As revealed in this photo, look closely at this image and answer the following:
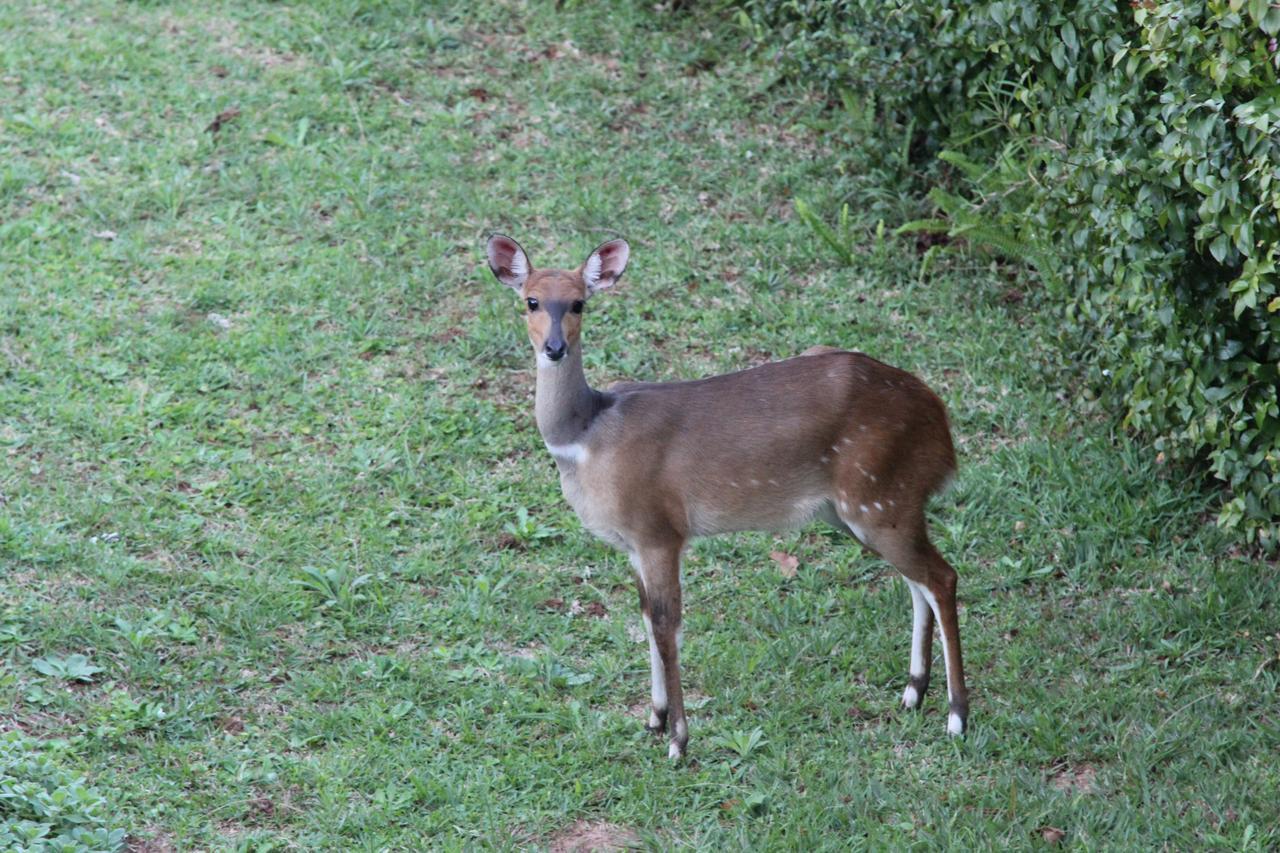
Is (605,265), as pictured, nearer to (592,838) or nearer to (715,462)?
(715,462)

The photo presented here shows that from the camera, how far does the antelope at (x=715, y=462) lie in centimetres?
629

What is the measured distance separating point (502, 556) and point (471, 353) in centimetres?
177

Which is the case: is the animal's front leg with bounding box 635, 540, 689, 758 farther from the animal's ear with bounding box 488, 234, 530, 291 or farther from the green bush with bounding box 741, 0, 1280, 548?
the green bush with bounding box 741, 0, 1280, 548

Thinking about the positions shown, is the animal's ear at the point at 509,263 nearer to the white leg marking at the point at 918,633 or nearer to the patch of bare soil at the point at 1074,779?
the white leg marking at the point at 918,633

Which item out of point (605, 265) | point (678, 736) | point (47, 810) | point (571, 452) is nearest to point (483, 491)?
point (571, 452)

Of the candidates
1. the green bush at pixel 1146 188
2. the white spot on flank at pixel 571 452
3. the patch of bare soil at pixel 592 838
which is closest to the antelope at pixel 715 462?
the white spot on flank at pixel 571 452

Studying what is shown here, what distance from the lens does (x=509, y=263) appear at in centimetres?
657

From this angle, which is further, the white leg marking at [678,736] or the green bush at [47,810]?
the white leg marking at [678,736]

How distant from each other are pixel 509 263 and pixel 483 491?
181cm

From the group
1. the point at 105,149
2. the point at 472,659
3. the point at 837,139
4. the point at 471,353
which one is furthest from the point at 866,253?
the point at 105,149

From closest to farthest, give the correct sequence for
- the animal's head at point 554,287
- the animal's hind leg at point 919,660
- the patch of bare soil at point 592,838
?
the patch of bare soil at point 592,838
the animal's head at point 554,287
the animal's hind leg at point 919,660

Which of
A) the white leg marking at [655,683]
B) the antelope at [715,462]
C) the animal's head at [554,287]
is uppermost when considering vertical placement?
the animal's head at [554,287]

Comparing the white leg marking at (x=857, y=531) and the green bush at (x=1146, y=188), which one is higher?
the green bush at (x=1146, y=188)

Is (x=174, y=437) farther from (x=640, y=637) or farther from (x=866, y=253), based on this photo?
(x=866, y=253)
